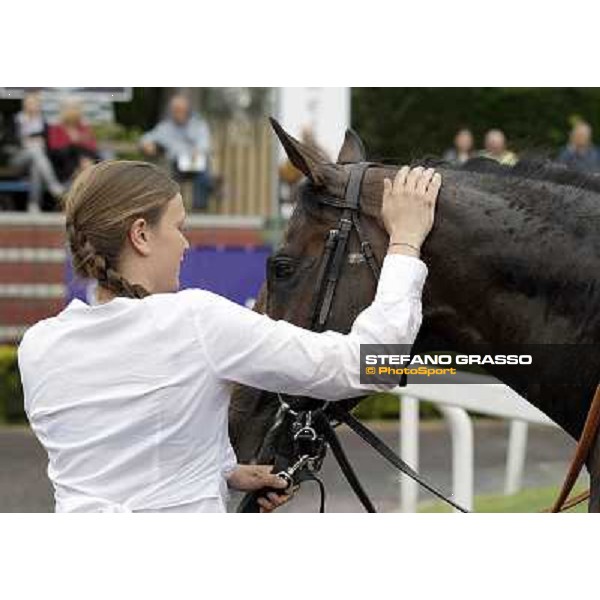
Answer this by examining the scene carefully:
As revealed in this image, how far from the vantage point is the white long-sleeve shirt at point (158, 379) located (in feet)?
8.29

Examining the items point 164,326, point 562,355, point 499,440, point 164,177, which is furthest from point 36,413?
point 499,440

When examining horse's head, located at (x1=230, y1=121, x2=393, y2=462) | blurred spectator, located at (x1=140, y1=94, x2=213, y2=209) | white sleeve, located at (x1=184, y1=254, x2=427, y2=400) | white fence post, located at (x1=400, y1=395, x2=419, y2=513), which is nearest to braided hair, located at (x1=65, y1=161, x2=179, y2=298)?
white sleeve, located at (x1=184, y1=254, x2=427, y2=400)

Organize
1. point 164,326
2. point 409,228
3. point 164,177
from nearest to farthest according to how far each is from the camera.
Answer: point 164,326
point 164,177
point 409,228

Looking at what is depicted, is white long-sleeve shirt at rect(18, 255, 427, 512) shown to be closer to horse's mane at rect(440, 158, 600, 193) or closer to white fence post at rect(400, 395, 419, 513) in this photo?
horse's mane at rect(440, 158, 600, 193)

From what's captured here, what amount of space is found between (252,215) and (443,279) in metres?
9.73

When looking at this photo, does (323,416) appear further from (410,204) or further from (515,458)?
(515,458)

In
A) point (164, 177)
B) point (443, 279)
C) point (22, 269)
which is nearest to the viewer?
point (164, 177)

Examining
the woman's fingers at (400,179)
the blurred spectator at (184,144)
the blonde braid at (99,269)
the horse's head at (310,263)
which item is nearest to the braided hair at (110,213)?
the blonde braid at (99,269)

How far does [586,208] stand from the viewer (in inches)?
126

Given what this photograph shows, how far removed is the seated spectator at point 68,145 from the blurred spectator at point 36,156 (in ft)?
0.22

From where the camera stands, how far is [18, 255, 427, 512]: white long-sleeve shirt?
2525 mm

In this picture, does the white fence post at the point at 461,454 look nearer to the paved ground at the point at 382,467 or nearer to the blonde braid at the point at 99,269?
the paved ground at the point at 382,467

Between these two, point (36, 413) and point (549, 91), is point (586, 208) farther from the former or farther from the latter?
point (549, 91)

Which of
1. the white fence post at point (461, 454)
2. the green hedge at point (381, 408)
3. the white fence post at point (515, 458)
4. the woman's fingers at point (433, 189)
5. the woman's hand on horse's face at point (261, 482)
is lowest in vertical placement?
the green hedge at point (381, 408)
